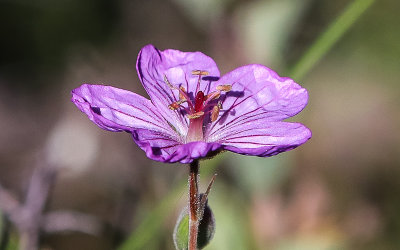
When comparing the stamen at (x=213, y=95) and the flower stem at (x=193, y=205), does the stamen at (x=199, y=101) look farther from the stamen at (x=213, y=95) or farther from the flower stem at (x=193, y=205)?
the flower stem at (x=193, y=205)

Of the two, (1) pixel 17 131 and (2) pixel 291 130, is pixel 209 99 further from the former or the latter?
(1) pixel 17 131

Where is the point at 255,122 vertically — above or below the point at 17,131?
below

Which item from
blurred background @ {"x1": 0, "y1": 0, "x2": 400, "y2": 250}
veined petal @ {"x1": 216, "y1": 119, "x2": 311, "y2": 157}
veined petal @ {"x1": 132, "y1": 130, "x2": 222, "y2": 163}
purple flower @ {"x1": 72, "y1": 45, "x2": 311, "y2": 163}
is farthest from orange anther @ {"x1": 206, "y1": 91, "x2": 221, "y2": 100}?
blurred background @ {"x1": 0, "y1": 0, "x2": 400, "y2": 250}

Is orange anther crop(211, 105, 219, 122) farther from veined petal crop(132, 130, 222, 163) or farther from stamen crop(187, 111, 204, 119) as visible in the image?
veined petal crop(132, 130, 222, 163)

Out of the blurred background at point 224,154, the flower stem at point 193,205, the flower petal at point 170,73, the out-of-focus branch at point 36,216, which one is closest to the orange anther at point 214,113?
Answer: the flower petal at point 170,73

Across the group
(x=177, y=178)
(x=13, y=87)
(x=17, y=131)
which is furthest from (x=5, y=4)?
(x=177, y=178)

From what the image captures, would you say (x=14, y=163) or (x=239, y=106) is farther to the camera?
(x=14, y=163)

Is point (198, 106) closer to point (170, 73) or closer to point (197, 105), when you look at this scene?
point (197, 105)
